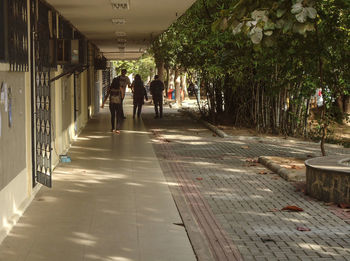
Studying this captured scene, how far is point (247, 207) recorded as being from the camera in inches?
333

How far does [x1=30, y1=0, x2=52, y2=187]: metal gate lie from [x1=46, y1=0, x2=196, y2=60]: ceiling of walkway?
151 centimetres

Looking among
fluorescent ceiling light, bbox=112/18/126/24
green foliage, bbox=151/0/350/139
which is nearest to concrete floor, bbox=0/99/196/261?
green foliage, bbox=151/0/350/139

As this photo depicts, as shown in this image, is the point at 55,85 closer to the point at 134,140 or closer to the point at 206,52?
the point at 134,140

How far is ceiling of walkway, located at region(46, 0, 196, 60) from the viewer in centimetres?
1167

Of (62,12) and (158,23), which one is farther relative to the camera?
(158,23)

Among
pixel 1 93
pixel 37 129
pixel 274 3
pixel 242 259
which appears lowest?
pixel 242 259

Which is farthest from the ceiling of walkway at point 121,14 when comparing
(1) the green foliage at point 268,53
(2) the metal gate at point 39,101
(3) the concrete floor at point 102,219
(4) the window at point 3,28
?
(4) the window at point 3,28

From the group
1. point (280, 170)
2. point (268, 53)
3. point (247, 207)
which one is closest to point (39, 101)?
point (247, 207)

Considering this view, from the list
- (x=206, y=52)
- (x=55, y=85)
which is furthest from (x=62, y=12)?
(x=206, y=52)

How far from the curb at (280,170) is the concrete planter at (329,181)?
1.12 metres

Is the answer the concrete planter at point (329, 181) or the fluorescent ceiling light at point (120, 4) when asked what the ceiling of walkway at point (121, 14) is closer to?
the fluorescent ceiling light at point (120, 4)

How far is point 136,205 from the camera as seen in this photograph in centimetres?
846

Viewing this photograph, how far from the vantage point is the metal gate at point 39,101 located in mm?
9227

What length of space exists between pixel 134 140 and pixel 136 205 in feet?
27.7
